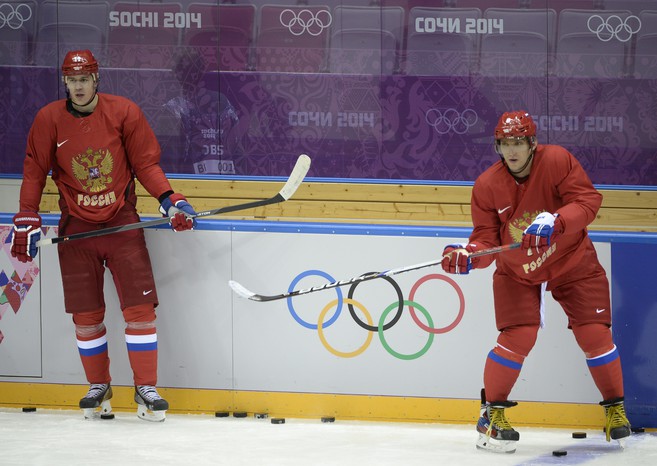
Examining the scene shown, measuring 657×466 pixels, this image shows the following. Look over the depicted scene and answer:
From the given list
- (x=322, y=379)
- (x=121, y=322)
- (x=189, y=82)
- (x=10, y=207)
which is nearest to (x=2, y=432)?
(x=121, y=322)

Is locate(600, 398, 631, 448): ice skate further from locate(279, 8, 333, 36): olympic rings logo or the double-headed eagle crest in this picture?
locate(279, 8, 333, 36): olympic rings logo

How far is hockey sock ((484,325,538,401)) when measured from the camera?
11.5 ft

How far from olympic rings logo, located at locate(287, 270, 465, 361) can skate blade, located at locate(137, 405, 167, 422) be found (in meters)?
0.60

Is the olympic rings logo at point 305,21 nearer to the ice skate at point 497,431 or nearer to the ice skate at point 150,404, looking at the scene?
the ice skate at point 150,404

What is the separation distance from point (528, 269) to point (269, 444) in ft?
3.36

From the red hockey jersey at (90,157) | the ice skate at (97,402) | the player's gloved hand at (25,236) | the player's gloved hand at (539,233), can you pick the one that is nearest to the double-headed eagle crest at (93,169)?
the red hockey jersey at (90,157)

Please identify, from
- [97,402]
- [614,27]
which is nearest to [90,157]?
[97,402]

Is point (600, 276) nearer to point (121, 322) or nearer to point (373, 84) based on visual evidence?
point (121, 322)

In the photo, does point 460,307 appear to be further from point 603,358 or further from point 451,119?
point 451,119

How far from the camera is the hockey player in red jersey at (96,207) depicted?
396 centimetres

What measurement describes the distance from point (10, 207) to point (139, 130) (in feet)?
5.64

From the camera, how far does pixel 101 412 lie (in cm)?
405

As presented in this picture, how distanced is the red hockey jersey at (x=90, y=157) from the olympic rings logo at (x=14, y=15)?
1.94 meters

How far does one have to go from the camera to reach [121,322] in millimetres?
4133
